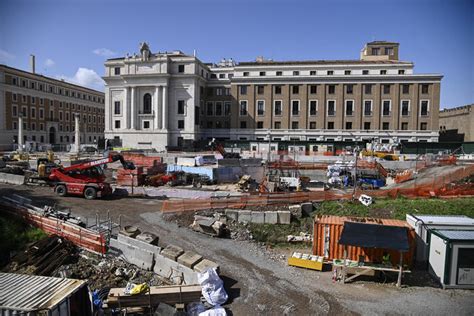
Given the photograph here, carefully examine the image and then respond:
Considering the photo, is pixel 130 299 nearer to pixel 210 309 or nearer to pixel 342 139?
pixel 210 309

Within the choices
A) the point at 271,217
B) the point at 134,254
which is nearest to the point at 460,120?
the point at 271,217

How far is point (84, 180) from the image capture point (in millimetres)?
24750

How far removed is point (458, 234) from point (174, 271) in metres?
11.2

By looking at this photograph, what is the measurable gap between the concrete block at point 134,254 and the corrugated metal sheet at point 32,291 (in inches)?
144

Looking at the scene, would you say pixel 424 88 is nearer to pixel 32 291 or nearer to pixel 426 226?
pixel 426 226

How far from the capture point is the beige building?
66500mm

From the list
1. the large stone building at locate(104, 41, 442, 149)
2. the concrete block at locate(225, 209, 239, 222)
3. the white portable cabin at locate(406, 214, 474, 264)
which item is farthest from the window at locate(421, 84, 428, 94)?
the concrete block at locate(225, 209, 239, 222)

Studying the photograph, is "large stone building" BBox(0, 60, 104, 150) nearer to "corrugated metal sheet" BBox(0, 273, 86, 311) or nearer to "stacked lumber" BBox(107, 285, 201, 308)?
"corrugated metal sheet" BBox(0, 273, 86, 311)

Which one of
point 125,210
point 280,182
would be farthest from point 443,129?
point 125,210

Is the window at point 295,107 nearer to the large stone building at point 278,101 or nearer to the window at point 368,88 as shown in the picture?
the large stone building at point 278,101

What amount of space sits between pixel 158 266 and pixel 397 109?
6404 cm

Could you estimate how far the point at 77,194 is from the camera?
973 inches

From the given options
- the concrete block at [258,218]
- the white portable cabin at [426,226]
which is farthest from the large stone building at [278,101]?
the white portable cabin at [426,226]

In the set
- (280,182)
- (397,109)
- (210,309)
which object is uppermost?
(397,109)
